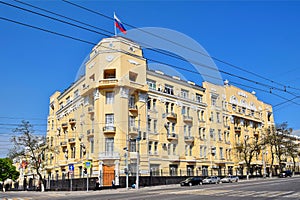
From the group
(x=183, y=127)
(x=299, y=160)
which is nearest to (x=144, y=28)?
(x=183, y=127)

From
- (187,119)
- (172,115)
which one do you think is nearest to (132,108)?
(172,115)

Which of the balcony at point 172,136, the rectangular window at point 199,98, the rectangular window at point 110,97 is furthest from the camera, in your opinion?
the rectangular window at point 199,98

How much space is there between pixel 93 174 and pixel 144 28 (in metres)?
31.0

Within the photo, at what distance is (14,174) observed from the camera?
8812 cm

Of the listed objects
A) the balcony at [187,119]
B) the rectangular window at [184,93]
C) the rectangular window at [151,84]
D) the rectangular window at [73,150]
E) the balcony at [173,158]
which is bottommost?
the balcony at [173,158]

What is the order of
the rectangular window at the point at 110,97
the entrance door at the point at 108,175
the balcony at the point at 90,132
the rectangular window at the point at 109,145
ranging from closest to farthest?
the entrance door at the point at 108,175 < the rectangular window at the point at 109,145 < the rectangular window at the point at 110,97 < the balcony at the point at 90,132

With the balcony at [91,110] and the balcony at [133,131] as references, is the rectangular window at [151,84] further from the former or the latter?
the balcony at [91,110]

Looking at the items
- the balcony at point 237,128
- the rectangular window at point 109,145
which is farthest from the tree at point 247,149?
the rectangular window at point 109,145

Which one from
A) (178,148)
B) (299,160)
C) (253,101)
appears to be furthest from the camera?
(299,160)

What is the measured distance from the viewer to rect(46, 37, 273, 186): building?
148ft

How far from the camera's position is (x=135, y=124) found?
47.3 metres

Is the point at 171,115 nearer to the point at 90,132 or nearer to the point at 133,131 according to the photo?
the point at 133,131

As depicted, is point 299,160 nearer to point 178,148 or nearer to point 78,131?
point 178,148

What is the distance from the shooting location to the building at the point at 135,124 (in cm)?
4509
